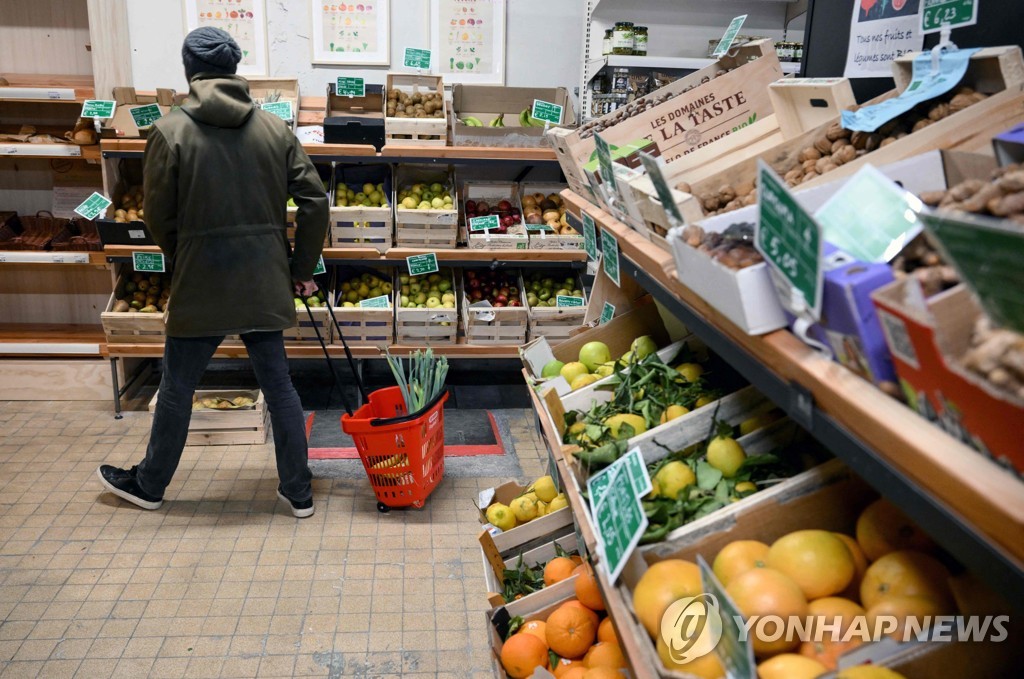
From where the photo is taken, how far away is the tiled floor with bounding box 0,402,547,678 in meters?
2.58

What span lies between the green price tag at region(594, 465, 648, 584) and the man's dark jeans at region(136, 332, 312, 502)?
2.20m

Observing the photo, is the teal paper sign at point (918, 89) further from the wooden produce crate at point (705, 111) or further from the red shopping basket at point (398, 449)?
the red shopping basket at point (398, 449)

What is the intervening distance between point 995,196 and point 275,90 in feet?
14.2

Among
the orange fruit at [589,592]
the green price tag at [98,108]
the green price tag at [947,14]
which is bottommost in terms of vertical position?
the orange fruit at [589,592]

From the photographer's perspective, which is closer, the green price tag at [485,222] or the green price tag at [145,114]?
the green price tag at [145,114]

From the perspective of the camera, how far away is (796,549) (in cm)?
122

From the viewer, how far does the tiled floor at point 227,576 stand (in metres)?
2.58

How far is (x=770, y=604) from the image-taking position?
1.13 metres

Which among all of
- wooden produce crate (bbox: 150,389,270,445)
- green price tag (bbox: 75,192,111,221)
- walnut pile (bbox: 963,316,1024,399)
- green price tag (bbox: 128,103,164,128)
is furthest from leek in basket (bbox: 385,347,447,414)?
walnut pile (bbox: 963,316,1024,399)

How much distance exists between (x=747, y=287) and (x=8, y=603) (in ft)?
9.55

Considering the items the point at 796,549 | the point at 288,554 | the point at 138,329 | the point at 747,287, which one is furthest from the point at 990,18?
the point at 138,329

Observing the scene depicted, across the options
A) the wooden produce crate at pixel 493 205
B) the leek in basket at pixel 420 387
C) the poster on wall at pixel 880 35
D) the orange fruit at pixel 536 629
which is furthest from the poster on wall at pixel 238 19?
the orange fruit at pixel 536 629

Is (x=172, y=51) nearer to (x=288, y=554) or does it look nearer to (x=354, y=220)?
(x=354, y=220)

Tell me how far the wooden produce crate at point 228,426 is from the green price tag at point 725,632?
11.2 ft
